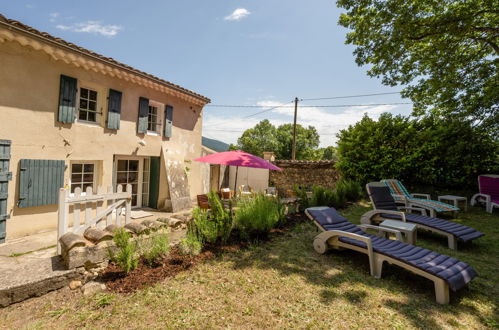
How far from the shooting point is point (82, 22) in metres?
5.35

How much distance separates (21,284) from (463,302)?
5.32 meters

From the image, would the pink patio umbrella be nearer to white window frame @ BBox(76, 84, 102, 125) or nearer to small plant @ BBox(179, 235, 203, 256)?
white window frame @ BBox(76, 84, 102, 125)

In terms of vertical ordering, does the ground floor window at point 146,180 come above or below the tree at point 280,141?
below

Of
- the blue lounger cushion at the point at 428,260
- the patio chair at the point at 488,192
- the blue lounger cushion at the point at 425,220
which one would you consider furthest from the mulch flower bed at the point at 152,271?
the patio chair at the point at 488,192

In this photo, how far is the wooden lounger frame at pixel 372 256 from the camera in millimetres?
2760

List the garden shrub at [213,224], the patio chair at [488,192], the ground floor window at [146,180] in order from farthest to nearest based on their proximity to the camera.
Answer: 1. the ground floor window at [146,180]
2. the patio chair at [488,192]
3. the garden shrub at [213,224]

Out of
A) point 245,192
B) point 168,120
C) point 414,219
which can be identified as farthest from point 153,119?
point 414,219

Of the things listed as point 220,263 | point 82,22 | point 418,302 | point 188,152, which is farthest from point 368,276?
point 188,152

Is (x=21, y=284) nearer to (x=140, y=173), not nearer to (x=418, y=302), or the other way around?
(x=418, y=302)

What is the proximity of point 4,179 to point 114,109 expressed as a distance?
10.3 feet

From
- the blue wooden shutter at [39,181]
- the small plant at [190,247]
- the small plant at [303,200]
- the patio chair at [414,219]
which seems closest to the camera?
the small plant at [190,247]

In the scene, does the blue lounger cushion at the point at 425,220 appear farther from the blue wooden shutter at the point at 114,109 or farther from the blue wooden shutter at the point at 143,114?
the blue wooden shutter at the point at 114,109

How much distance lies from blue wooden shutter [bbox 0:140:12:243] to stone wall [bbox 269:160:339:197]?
11.0 meters

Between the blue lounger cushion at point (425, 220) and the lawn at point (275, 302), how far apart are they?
0.87 metres
